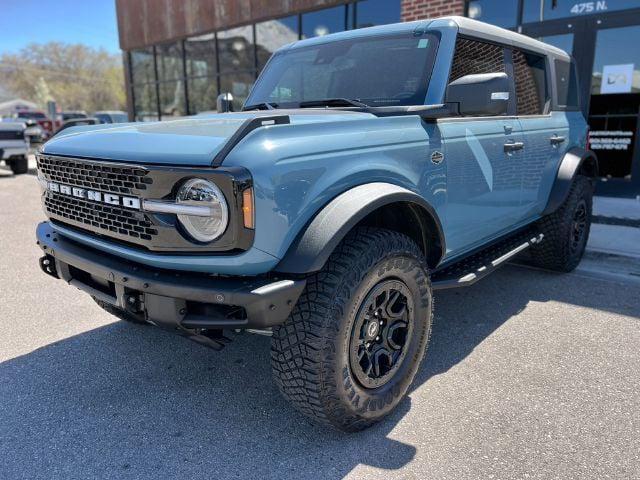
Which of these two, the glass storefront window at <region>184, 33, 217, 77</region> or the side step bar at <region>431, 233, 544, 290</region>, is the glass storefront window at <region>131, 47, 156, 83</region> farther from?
the side step bar at <region>431, 233, 544, 290</region>

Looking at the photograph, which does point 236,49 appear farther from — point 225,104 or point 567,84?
point 567,84

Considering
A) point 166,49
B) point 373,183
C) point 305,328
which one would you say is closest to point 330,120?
point 373,183

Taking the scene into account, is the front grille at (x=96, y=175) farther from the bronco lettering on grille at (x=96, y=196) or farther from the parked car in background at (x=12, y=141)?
the parked car in background at (x=12, y=141)

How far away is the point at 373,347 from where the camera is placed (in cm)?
252

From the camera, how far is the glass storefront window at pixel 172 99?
547 inches

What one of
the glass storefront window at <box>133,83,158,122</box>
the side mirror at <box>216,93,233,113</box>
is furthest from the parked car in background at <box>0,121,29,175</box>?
the side mirror at <box>216,93,233,113</box>

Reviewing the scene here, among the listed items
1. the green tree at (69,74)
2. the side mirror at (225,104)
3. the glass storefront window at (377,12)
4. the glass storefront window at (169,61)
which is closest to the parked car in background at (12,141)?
the glass storefront window at (169,61)

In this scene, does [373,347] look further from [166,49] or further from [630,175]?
[166,49]

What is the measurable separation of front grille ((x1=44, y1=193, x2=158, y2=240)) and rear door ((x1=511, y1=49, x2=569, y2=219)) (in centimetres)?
274

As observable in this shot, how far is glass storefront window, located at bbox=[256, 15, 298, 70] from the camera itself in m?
10.5

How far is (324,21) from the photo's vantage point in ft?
32.3

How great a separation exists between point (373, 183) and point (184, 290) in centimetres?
97

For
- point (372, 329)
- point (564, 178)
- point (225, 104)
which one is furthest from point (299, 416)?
point (564, 178)

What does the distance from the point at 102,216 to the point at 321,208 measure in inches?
39.3
